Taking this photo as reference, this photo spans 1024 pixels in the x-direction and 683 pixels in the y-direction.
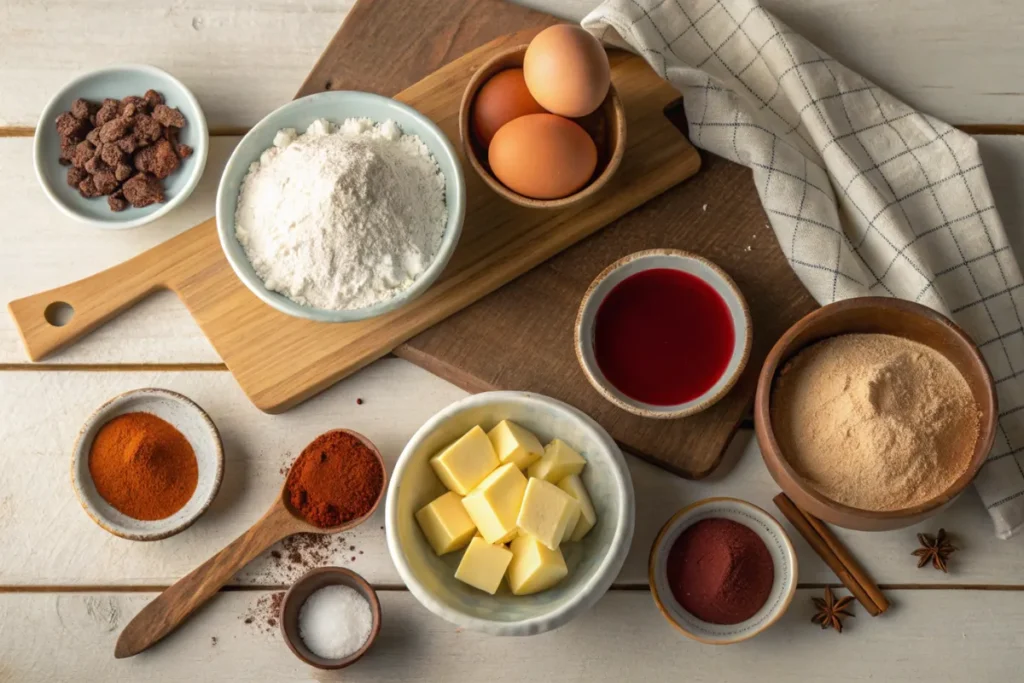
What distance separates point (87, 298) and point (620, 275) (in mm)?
1027

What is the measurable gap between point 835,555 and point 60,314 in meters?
1.57

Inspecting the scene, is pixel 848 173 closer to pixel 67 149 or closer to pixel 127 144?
pixel 127 144

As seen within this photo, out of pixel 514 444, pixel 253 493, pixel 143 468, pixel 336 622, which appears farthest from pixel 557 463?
pixel 143 468

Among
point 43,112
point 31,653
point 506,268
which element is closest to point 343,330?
point 506,268

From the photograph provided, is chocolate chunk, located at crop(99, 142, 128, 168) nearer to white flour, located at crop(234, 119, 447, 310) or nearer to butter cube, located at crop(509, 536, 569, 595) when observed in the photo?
white flour, located at crop(234, 119, 447, 310)

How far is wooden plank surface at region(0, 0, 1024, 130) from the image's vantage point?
183 centimetres

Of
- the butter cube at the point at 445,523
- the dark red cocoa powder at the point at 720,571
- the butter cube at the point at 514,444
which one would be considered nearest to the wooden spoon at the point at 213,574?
the butter cube at the point at 445,523

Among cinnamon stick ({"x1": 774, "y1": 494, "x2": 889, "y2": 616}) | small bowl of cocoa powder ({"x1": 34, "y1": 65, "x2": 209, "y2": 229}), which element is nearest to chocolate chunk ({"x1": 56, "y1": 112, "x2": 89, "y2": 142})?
small bowl of cocoa powder ({"x1": 34, "y1": 65, "x2": 209, "y2": 229})

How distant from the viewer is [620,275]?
1.66 m

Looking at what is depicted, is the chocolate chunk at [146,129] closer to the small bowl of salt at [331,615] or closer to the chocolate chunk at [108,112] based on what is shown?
the chocolate chunk at [108,112]

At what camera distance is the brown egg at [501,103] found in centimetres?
160

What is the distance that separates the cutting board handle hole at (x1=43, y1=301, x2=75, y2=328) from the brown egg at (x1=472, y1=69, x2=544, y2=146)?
89cm

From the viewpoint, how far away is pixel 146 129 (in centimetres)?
174

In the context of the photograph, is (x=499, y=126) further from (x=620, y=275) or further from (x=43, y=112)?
(x=43, y=112)
